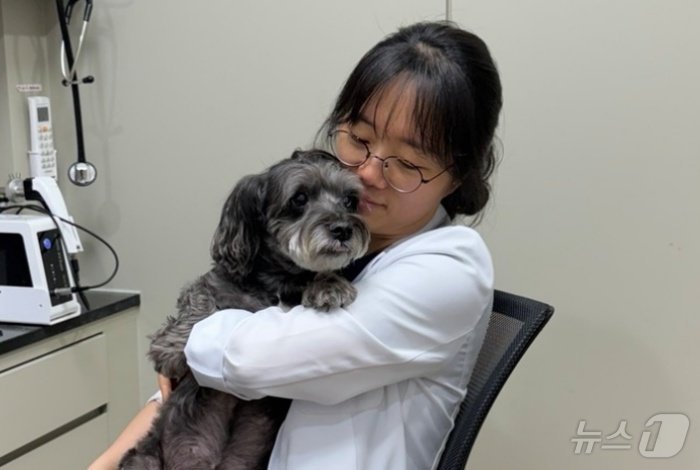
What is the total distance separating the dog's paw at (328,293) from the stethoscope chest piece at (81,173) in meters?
1.36

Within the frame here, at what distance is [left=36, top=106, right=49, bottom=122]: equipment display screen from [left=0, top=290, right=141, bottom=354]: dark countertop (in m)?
0.59

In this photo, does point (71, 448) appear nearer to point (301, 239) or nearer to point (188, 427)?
point (188, 427)

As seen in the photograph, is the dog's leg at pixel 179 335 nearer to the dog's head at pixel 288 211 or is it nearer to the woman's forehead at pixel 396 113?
the dog's head at pixel 288 211

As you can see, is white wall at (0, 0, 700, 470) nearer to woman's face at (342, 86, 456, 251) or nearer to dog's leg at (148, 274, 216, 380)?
woman's face at (342, 86, 456, 251)

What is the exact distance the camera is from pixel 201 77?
221 centimetres

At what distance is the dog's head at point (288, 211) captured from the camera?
4.06 feet

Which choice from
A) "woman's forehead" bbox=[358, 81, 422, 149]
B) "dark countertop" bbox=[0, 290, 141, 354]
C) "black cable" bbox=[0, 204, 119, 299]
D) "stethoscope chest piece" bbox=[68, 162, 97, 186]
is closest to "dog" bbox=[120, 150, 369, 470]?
"woman's forehead" bbox=[358, 81, 422, 149]

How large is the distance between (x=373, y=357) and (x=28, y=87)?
5.88 feet

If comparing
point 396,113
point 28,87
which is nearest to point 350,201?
point 396,113

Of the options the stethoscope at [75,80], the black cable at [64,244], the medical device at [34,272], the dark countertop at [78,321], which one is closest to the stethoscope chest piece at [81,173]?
the stethoscope at [75,80]

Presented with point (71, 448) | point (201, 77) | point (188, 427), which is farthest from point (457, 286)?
point (71, 448)

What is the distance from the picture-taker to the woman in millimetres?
1074

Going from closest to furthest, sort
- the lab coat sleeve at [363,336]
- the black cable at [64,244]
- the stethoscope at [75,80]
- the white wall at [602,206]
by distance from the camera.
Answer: the lab coat sleeve at [363,336]
the white wall at [602,206]
the black cable at [64,244]
the stethoscope at [75,80]

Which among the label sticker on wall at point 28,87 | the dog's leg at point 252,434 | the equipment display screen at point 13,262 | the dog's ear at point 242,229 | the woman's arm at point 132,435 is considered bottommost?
the woman's arm at point 132,435
